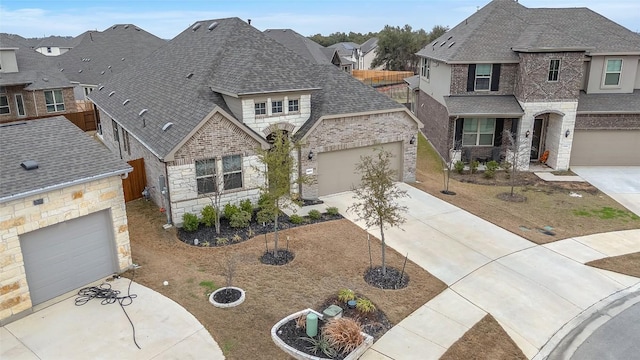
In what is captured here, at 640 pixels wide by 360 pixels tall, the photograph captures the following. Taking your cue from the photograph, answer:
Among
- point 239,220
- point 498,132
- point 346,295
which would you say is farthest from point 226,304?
point 498,132

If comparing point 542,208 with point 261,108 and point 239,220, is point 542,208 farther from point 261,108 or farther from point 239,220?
point 239,220

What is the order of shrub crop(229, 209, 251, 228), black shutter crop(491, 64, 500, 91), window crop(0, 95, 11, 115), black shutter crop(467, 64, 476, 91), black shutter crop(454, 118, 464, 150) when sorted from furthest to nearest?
window crop(0, 95, 11, 115) → black shutter crop(467, 64, 476, 91) → black shutter crop(491, 64, 500, 91) → black shutter crop(454, 118, 464, 150) → shrub crop(229, 209, 251, 228)

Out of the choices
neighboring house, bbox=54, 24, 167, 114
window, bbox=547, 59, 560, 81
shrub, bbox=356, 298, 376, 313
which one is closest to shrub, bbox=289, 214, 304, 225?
shrub, bbox=356, 298, 376, 313

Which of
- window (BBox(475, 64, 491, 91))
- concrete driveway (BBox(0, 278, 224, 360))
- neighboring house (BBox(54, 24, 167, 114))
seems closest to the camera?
concrete driveway (BBox(0, 278, 224, 360))

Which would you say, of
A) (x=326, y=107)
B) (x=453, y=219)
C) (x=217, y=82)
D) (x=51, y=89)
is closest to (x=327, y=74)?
(x=326, y=107)

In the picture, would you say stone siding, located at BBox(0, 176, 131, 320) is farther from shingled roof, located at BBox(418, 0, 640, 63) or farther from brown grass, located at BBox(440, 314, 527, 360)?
shingled roof, located at BBox(418, 0, 640, 63)

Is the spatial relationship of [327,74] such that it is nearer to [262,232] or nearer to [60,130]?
[262,232]

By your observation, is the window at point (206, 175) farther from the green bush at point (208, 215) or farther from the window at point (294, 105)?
the window at point (294, 105)

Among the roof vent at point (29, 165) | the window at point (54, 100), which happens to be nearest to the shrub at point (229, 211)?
the roof vent at point (29, 165)
